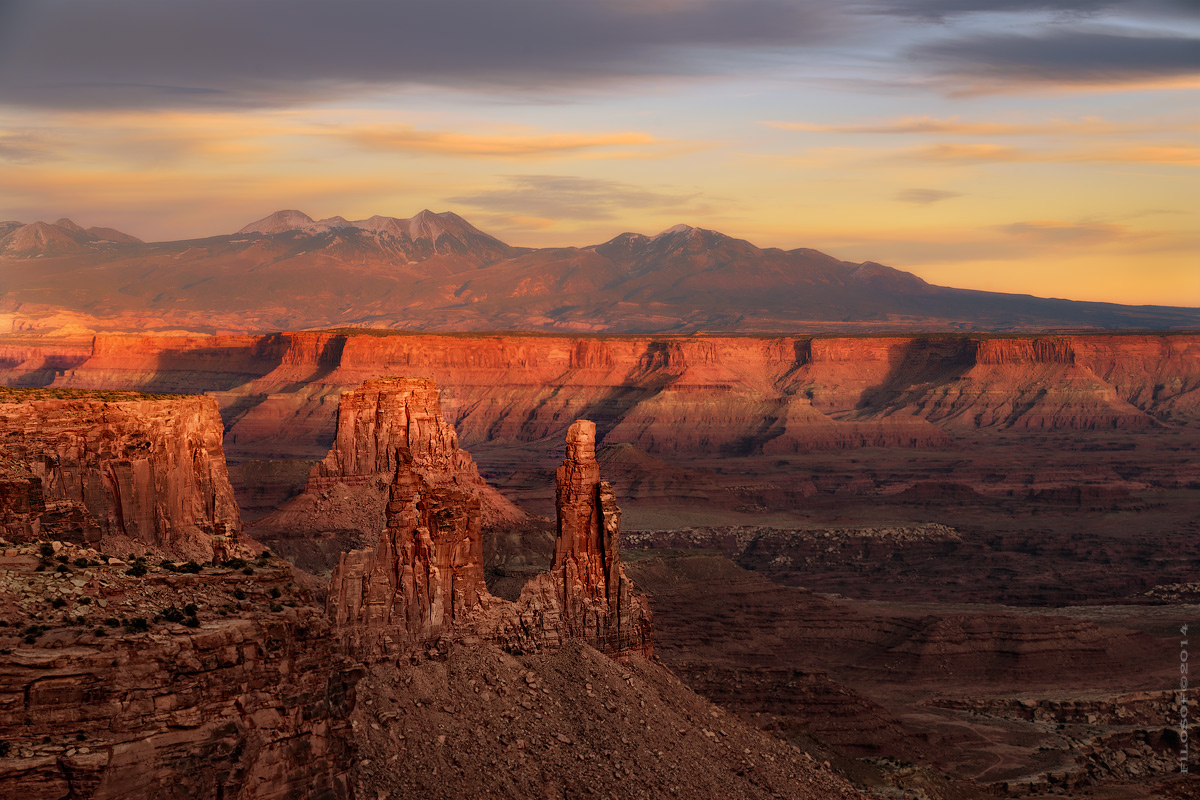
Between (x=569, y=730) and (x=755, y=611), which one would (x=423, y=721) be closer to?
(x=569, y=730)

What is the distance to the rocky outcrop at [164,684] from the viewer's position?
→ 1533 centimetres

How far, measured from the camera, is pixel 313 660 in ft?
60.3

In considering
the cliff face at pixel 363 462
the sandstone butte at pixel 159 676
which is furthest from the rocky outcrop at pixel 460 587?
the cliff face at pixel 363 462

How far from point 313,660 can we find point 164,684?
2.52 metres

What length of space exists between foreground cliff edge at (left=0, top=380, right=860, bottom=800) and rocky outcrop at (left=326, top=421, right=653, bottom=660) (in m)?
0.06

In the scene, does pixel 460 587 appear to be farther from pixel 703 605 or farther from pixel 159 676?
pixel 703 605

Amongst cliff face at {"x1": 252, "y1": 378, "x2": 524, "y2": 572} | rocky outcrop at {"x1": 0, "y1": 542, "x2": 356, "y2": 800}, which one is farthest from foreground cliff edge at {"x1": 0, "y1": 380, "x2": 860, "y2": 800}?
cliff face at {"x1": 252, "y1": 378, "x2": 524, "y2": 572}

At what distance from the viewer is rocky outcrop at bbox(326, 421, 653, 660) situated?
37.3m

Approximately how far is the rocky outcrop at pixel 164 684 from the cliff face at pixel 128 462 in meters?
18.5

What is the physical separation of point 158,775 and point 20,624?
6.96 ft

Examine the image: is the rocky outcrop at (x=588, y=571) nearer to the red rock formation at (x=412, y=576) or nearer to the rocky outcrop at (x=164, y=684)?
the red rock formation at (x=412, y=576)

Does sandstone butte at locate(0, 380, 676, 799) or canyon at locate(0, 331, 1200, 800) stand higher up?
sandstone butte at locate(0, 380, 676, 799)

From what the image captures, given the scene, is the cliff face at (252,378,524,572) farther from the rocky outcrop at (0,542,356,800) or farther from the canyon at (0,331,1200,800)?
the rocky outcrop at (0,542,356,800)

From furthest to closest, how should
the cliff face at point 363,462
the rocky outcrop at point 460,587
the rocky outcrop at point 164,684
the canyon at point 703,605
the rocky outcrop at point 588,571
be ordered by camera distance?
1. the cliff face at point 363,462
2. the rocky outcrop at point 588,571
3. the rocky outcrop at point 460,587
4. the canyon at point 703,605
5. the rocky outcrop at point 164,684
